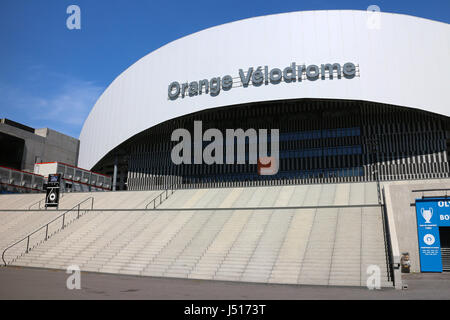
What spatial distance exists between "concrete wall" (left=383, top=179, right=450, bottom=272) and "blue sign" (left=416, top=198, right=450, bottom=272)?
22 centimetres

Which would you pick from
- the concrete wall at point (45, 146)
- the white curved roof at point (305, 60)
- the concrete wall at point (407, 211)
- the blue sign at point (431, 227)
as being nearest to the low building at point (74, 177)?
the concrete wall at point (45, 146)

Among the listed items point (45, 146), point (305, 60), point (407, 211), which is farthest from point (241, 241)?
point (45, 146)

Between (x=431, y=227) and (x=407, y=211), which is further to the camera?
(x=407, y=211)

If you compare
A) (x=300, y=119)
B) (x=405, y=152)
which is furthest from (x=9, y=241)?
(x=405, y=152)

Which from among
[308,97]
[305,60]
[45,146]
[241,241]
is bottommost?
[241,241]

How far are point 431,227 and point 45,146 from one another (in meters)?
40.9

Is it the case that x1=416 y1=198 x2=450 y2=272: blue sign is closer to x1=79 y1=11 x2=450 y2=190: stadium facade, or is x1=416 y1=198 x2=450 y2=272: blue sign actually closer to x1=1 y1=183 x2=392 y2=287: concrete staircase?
x1=1 y1=183 x2=392 y2=287: concrete staircase

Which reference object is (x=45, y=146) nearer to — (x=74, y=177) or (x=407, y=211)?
(x=74, y=177)

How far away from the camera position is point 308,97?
1156 inches

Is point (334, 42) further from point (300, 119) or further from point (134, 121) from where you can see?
point (134, 121)

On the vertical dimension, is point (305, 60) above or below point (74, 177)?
above

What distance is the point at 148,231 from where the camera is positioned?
19828 millimetres
